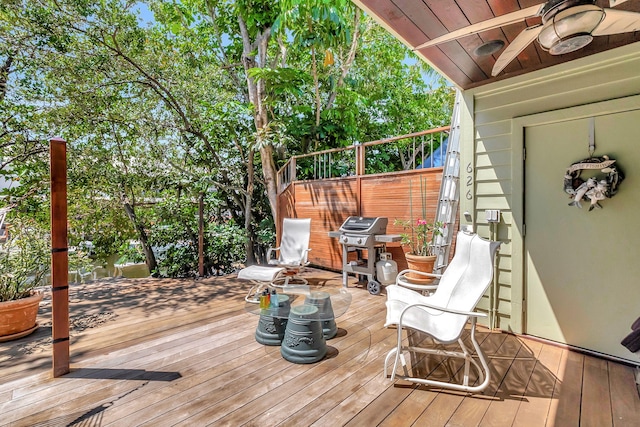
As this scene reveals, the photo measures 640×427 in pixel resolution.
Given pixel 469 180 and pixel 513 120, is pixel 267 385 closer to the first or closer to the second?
pixel 469 180

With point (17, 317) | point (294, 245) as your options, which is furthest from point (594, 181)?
point (17, 317)

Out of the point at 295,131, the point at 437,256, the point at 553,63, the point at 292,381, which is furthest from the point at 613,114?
the point at 295,131

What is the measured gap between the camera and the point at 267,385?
7.20 ft

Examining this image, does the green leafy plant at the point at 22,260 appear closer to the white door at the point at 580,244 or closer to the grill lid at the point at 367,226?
the grill lid at the point at 367,226

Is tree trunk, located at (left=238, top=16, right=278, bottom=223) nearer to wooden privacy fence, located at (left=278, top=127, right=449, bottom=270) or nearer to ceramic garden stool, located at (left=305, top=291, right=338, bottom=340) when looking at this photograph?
wooden privacy fence, located at (left=278, top=127, right=449, bottom=270)

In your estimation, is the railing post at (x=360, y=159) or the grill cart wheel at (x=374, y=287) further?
the railing post at (x=360, y=159)

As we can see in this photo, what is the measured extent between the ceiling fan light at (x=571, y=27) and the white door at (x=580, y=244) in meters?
1.26

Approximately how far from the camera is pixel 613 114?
8.27ft

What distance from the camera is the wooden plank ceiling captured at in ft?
6.58

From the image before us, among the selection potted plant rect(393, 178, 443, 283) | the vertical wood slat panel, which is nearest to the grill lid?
potted plant rect(393, 178, 443, 283)

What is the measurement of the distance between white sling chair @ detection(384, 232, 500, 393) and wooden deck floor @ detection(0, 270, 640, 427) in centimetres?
16

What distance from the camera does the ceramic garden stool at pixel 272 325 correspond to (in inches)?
111

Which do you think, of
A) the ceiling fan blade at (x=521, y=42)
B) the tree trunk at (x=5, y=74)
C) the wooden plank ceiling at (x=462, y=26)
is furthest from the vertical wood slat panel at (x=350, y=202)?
the tree trunk at (x=5, y=74)

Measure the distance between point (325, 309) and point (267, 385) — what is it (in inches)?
30.7
